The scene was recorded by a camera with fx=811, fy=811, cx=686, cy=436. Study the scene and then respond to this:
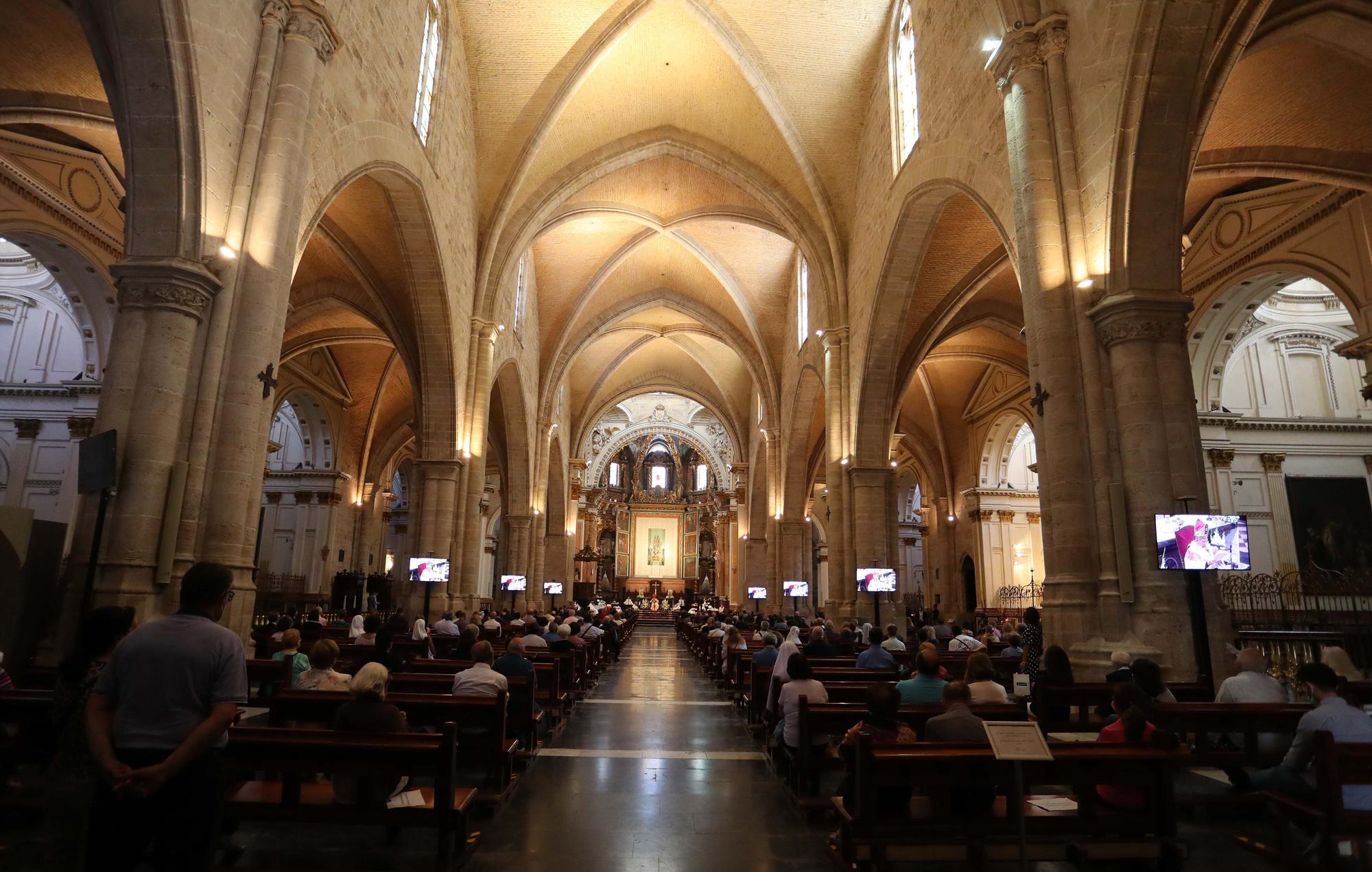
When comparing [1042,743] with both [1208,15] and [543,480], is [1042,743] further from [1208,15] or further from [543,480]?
[543,480]

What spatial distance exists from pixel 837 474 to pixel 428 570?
876 centimetres

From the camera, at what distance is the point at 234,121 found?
27.3 feet

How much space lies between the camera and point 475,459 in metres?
17.7

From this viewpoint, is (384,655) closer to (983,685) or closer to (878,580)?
(983,685)

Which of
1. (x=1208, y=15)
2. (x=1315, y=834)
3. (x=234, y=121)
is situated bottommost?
(x=1315, y=834)

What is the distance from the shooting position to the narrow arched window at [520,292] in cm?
2307

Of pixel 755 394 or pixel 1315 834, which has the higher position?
pixel 755 394

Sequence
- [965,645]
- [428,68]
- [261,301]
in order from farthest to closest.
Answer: [428,68] < [965,645] < [261,301]

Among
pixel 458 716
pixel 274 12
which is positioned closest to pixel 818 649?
pixel 458 716

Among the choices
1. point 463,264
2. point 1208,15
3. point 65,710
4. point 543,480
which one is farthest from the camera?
point 543,480

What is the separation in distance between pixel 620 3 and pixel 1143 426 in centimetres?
1329

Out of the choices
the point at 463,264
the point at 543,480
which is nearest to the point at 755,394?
the point at 543,480

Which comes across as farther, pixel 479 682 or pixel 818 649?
pixel 818 649

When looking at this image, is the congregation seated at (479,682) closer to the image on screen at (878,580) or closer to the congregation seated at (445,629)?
the congregation seated at (445,629)
